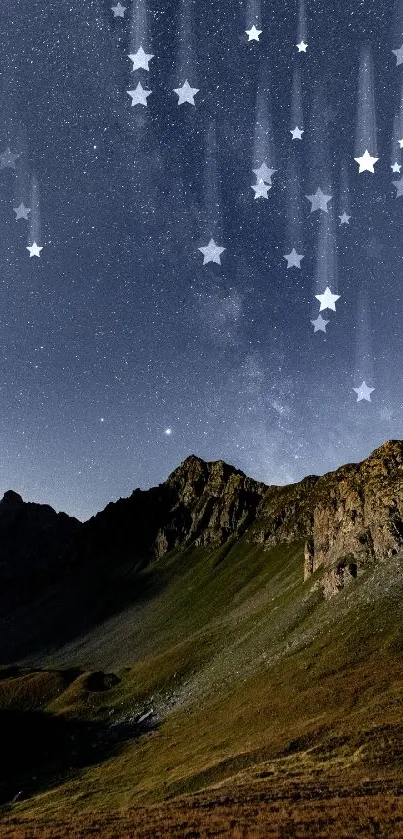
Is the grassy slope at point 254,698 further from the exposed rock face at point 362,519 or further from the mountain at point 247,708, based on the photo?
the exposed rock face at point 362,519

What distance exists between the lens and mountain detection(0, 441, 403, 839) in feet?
96.1

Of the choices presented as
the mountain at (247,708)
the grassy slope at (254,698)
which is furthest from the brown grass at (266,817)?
the grassy slope at (254,698)

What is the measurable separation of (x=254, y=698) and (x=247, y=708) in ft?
11.3

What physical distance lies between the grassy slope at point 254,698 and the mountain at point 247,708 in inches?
11.2

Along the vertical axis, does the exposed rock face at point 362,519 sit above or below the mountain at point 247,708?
above

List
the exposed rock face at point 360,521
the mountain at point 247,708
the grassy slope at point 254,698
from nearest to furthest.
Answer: the mountain at point 247,708
the grassy slope at point 254,698
the exposed rock face at point 360,521

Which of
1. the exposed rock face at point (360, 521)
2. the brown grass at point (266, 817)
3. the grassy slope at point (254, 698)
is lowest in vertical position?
the grassy slope at point (254, 698)

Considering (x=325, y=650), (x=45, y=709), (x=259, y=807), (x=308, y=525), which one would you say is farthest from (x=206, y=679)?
(x=308, y=525)

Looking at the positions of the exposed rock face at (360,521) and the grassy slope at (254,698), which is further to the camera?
the exposed rock face at (360,521)

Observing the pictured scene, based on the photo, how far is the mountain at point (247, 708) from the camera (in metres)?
29.3

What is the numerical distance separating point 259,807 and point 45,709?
9269cm

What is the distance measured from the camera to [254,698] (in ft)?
216

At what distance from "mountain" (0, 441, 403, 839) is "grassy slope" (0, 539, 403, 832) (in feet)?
0.93

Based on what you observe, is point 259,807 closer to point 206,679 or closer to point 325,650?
point 325,650
